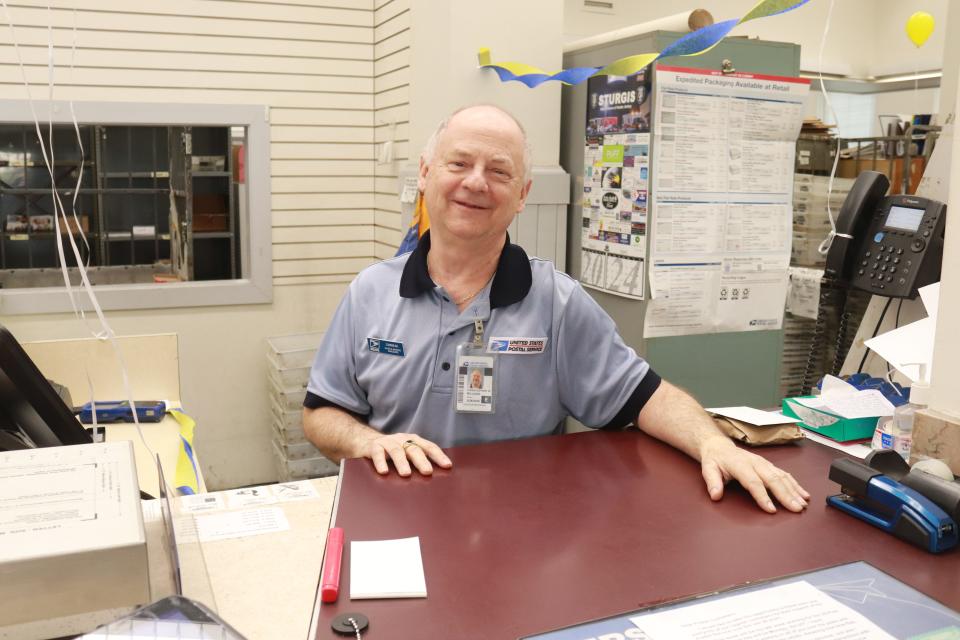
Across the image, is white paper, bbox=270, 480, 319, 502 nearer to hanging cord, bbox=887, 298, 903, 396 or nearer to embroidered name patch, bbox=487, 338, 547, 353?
embroidered name patch, bbox=487, 338, 547, 353

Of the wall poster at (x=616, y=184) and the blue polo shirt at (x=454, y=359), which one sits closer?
the blue polo shirt at (x=454, y=359)

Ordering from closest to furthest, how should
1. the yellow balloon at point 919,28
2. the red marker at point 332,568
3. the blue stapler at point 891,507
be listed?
1. the red marker at point 332,568
2. the blue stapler at point 891,507
3. the yellow balloon at point 919,28

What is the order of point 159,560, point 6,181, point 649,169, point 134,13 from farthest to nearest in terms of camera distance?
point 6,181
point 134,13
point 649,169
point 159,560

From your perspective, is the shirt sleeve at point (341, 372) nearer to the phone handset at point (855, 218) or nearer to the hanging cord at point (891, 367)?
the hanging cord at point (891, 367)

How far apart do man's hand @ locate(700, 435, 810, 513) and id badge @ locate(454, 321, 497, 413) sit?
2.00 ft

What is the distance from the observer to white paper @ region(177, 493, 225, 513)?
1534mm

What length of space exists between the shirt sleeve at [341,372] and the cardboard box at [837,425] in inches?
43.4

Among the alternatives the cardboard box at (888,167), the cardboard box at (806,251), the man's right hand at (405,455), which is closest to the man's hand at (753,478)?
the man's right hand at (405,455)

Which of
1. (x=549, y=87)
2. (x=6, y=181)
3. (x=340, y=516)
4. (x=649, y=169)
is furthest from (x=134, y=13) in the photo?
(x=340, y=516)

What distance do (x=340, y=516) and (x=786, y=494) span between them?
0.72 m

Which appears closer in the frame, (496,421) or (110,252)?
(496,421)

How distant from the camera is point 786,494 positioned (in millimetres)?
1329

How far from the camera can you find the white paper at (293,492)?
62.8 inches

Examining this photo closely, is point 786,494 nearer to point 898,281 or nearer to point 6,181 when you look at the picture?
point 898,281
